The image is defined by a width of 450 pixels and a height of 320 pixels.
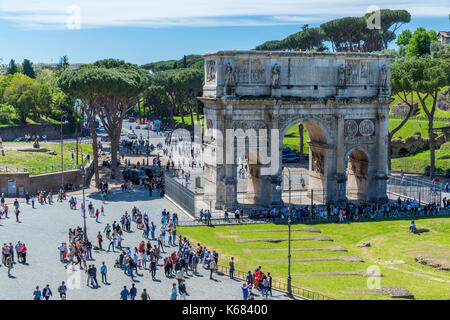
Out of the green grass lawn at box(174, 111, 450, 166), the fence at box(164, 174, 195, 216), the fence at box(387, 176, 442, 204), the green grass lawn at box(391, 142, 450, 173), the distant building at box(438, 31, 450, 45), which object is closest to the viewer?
the fence at box(164, 174, 195, 216)

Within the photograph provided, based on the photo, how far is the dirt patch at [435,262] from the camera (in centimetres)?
3828

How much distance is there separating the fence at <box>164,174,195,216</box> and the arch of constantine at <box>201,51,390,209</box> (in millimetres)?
2516

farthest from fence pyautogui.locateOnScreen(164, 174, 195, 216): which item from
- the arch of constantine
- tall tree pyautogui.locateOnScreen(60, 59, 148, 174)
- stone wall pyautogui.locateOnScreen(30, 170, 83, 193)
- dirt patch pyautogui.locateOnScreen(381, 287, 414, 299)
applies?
dirt patch pyautogui.locateOnScreen(381, 287, 414, 299)

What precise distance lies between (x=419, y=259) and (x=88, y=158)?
47038mm

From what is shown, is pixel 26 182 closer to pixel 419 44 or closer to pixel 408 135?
pixel 408 135

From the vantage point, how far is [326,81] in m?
53.0

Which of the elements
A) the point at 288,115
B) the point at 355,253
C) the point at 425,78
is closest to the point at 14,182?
the point at 288,115

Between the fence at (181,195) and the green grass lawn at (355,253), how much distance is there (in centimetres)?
368

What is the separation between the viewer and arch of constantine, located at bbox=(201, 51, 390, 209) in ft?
168

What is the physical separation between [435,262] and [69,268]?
2364cm

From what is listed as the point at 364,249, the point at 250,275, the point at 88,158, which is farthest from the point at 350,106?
the point at 88,158

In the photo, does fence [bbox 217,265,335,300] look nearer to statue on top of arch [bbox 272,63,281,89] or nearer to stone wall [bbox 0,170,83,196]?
statue on top of arch [bbox 272,63,281,89]

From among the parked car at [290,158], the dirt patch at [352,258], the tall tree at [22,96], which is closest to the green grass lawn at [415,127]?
the parked car at [290,158]

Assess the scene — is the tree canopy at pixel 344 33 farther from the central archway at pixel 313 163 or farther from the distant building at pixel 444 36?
the central archway at pixel 313 163
